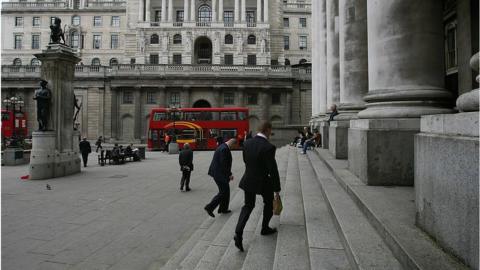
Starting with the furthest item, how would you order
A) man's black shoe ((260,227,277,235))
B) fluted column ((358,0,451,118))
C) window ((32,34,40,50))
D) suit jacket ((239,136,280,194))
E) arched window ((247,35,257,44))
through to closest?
window ((32,34,40,50)) → arched window ((247,35,257,44)) → fluted column ((358,0,451,118)) → man's black shoe ((260,227,277,235)) → suit jacket ((239,136,280,194))

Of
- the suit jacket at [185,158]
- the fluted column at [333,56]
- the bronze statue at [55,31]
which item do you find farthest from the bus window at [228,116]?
the suit jacket at [185,158]

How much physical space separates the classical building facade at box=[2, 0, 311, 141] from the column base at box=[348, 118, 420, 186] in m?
36.8

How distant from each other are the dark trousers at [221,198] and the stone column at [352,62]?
3809 mm

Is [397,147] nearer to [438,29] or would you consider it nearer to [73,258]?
[438,29]

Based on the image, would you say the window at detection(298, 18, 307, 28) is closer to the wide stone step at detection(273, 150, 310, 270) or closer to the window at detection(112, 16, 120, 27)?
the window at detection(112, 16, 120, 27)

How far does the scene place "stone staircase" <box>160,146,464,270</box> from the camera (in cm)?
296

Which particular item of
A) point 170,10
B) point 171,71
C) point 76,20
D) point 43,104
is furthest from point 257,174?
point 76,20

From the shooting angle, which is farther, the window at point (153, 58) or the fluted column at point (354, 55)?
the window at point (153, 58)

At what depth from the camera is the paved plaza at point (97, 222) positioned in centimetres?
459

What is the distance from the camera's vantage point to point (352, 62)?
8125mm

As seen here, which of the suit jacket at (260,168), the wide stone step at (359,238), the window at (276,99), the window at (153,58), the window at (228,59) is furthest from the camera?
the window at (228,59)

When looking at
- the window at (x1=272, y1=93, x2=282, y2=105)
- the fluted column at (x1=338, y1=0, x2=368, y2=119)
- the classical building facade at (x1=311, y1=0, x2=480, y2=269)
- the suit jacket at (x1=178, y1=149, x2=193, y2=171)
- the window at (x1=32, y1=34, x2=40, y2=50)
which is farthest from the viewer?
the window at (x1=32, y1=34, x2=40, y2=50)

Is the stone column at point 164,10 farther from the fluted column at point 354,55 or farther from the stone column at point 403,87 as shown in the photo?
the stone column at point 403,87

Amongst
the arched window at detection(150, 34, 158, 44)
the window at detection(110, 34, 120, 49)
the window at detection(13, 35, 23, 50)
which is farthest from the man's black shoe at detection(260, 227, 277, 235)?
the window at detection(13, 35, 23, 50)
